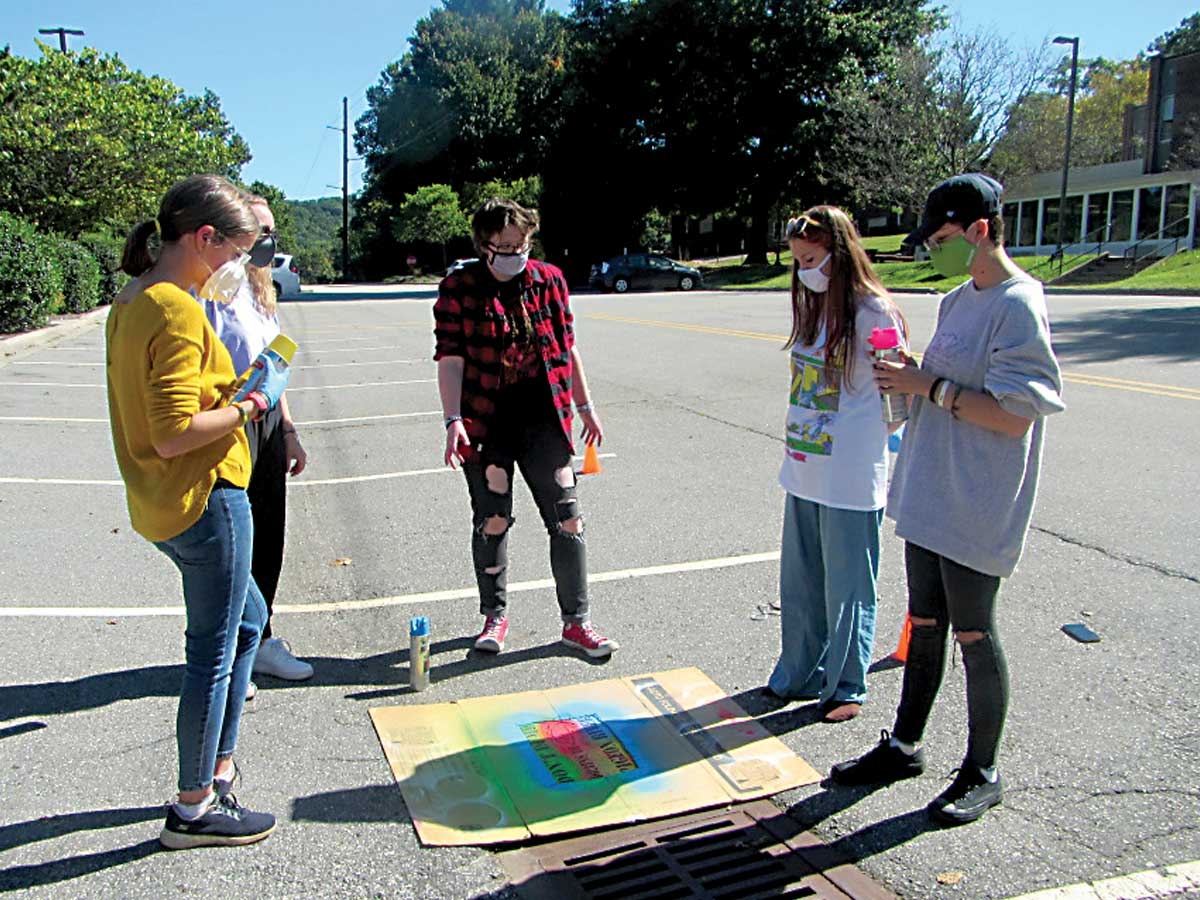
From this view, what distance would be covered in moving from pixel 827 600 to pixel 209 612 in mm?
2126

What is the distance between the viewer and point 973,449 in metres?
3.05

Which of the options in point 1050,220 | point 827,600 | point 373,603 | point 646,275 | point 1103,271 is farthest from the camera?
point 1050,220

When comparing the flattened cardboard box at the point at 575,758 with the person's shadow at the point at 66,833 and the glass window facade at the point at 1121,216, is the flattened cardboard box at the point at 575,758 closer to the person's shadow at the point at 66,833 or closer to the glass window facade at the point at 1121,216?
the person's shadow at the point at 66,833

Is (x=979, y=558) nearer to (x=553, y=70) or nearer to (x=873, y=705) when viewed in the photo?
(x=873, y=705)

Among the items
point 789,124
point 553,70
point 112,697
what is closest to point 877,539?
point 112,697

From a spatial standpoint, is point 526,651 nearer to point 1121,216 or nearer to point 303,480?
point 303,480

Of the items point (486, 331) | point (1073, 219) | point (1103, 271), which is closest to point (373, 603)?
point (486, 331)

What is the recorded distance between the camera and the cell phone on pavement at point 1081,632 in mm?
4465

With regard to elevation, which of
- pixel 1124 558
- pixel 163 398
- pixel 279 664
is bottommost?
pixel 279 664

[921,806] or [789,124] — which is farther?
[789,124]

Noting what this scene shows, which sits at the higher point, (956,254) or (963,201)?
(963,201)

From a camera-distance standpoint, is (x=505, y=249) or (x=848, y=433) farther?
(x=505, y=249)

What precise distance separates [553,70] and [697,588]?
181ft

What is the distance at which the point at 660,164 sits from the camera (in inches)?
1743
